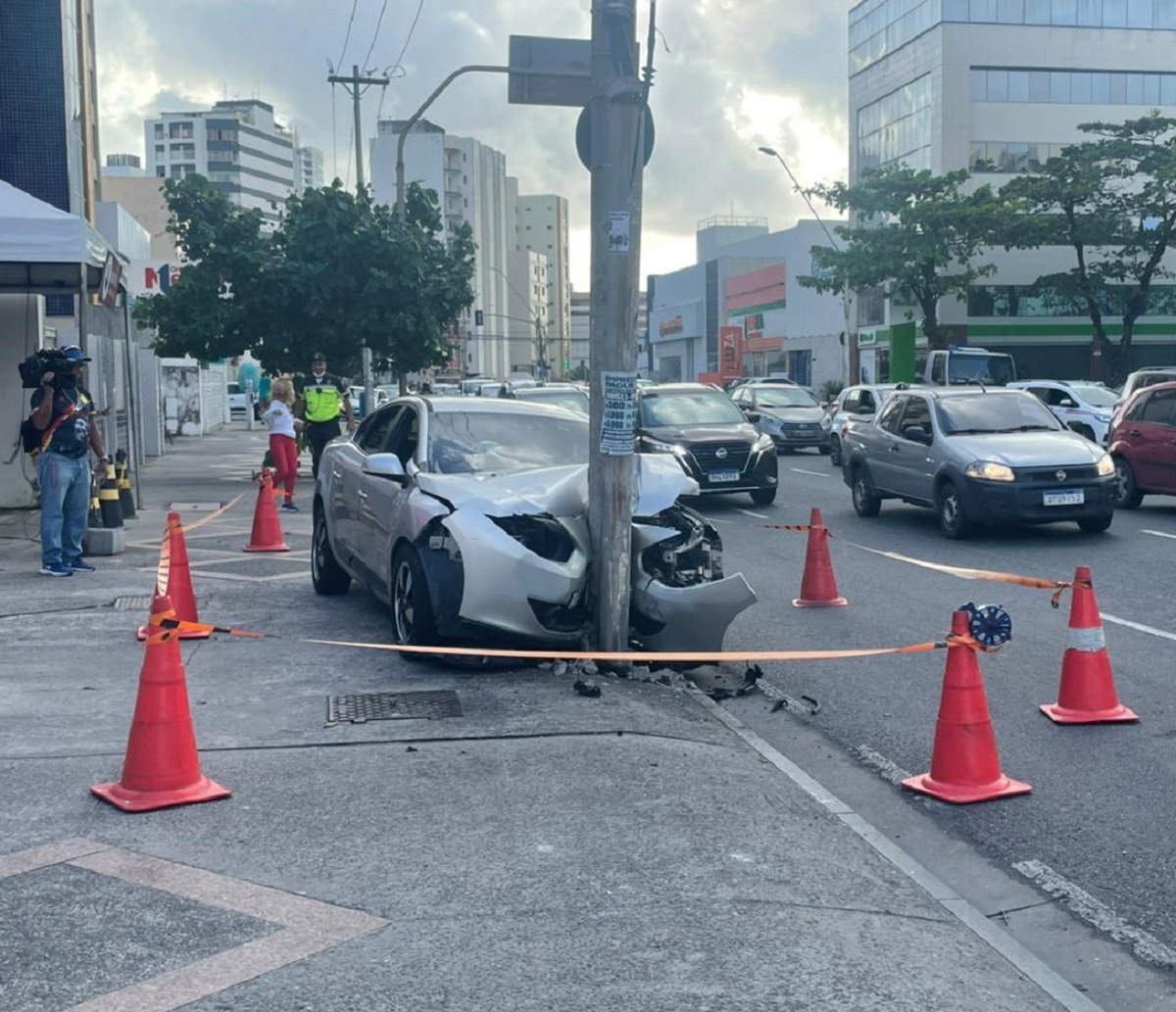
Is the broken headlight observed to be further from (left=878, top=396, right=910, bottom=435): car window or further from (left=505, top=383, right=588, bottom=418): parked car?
(left=505, top=383, right=588, bottom=418): parked car

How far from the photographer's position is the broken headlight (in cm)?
827

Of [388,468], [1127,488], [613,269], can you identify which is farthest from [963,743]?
[1127,488]

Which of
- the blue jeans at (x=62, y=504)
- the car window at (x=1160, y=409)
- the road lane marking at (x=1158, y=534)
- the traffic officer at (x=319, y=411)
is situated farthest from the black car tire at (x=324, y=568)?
the car window at (x=1160, y=409)

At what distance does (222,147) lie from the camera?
529 feet

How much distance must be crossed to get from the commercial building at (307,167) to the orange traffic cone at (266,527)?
6541 inches

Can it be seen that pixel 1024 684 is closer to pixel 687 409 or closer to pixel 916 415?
pixel 916 415

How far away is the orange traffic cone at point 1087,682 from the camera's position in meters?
7.21

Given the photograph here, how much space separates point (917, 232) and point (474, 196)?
9260cm

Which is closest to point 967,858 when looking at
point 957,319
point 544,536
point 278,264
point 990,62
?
point 544,536

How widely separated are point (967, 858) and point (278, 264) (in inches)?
832

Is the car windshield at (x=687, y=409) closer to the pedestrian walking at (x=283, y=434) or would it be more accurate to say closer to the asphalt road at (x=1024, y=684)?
the asphalt road at (x=1024, y=684)

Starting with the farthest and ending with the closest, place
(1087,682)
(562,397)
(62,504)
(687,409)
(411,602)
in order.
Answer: (687,409), (562,397), (62,504), (411,602), (1087,682)

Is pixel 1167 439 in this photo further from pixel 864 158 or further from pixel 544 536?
pixel 864 158

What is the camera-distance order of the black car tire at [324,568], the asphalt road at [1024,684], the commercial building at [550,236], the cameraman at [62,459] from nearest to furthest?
the asphalt road at [1024,684] < the black car tire at [324,568] < the cameraman at [62,459] < the commercial building at [550,236]
